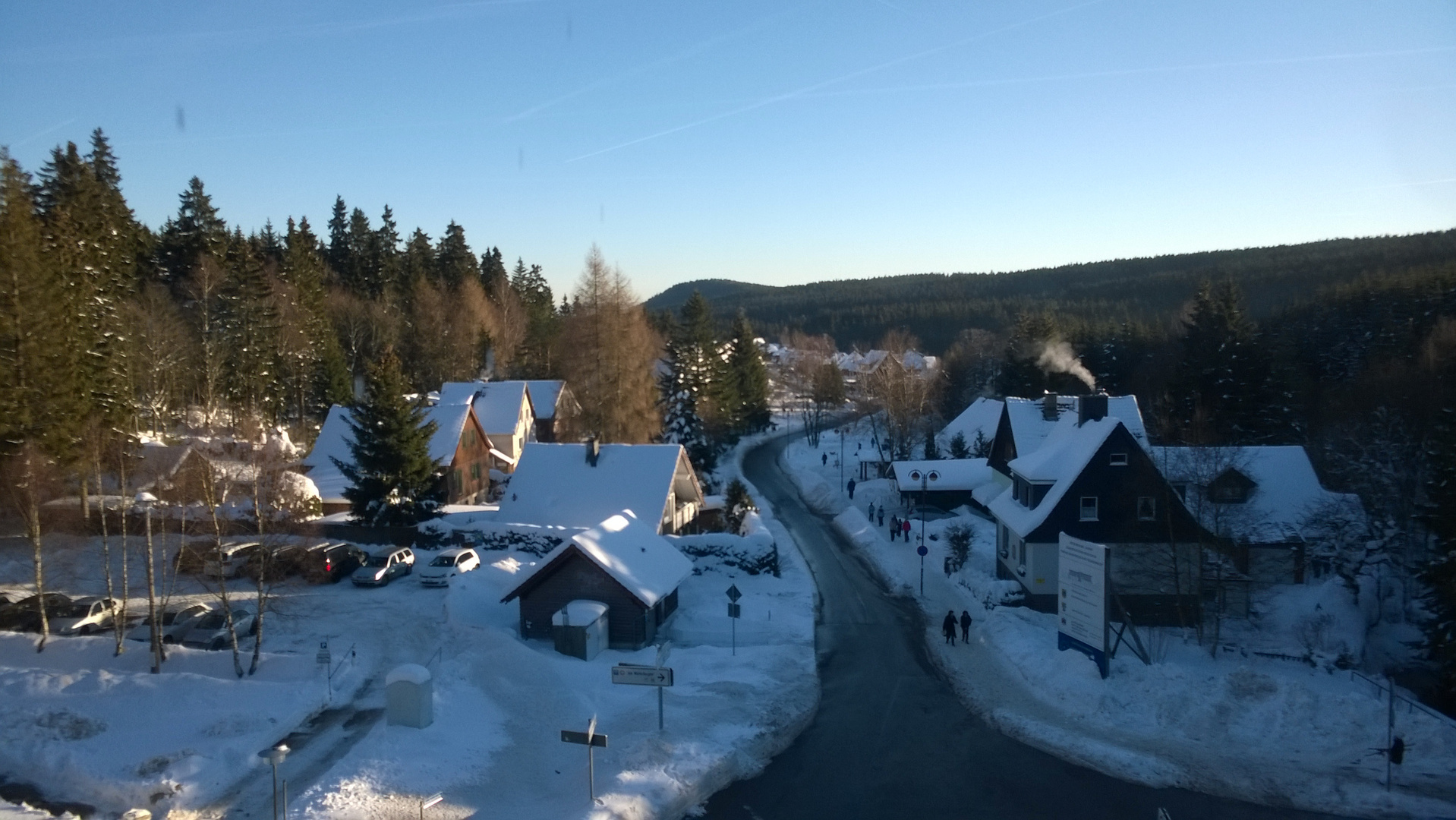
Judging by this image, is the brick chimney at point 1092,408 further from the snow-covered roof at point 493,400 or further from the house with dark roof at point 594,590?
the snow-covered roof at point 493,400

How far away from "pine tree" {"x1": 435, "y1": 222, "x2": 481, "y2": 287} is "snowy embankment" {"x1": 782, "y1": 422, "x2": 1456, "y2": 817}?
211 feet

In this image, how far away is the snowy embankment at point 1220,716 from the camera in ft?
55.2

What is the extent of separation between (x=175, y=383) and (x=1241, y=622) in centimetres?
4956

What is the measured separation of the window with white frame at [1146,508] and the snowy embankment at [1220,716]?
3.47 meters

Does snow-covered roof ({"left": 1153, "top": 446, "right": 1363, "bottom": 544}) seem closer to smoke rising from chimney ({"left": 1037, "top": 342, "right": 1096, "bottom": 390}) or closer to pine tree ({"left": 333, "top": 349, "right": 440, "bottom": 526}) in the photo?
smoke rising from chimney ({"left": 1037, "top": 342, "right": 1096, "bottom": 390})

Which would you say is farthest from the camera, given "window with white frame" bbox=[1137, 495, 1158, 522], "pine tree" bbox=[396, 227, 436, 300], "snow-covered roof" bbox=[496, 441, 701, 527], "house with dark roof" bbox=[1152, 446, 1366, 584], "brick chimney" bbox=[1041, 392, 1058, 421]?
"pine tree" bbox=[396, 227, 436, 300]

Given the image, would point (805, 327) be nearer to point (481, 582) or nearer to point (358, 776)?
point (481, 582)

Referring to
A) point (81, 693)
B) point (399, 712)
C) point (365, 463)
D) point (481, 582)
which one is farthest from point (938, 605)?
point (81, 693)

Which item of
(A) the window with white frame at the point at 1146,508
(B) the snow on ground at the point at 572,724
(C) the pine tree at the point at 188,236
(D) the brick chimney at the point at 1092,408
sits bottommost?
(B) the snow on ground at the point at 572,724

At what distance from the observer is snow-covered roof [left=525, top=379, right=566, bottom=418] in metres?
62.7

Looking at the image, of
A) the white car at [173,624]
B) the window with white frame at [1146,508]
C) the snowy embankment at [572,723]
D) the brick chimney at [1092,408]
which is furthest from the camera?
the brick chimney at [1092,408]

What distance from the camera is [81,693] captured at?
55.6 ft

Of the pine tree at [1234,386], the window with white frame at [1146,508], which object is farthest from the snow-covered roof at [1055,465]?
the pine tree at [1234,386]

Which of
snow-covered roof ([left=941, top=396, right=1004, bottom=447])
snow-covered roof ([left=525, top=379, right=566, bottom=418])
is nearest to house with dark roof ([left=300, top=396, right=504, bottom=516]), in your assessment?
snow-covered roof ([left=525, top=379, right=566, bottom=418])
